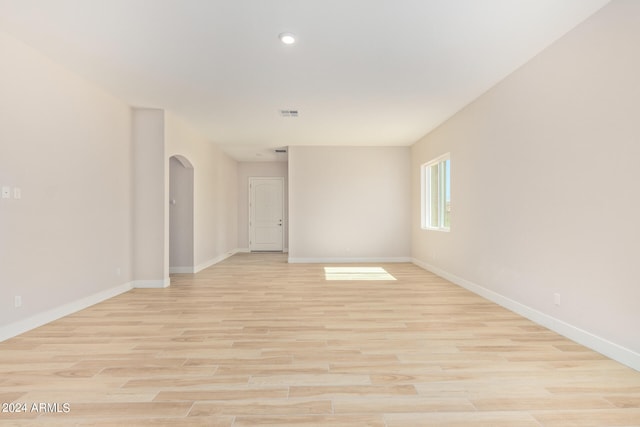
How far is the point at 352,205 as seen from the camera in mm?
7941

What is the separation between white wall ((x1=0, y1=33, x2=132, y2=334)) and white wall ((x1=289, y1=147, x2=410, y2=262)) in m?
3.90

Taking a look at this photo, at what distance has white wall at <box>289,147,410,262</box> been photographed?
310 inches

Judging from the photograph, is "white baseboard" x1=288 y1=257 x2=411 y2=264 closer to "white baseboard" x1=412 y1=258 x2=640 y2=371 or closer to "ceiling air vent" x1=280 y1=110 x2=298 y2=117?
"white baseboard" x1=412 y1=258 x2=640 y2=371

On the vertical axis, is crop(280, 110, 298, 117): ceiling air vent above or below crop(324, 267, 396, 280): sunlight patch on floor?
above

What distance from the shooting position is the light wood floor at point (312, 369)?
185 centimetres

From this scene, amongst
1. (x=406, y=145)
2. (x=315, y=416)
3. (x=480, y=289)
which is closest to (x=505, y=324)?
(x=480, y=289)

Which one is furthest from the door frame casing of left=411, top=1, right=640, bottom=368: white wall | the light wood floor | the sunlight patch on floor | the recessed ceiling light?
the recessed ceiling light

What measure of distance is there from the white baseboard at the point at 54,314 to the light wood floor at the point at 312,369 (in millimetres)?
113

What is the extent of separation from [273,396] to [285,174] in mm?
8778

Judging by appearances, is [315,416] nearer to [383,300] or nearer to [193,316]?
[193,316]

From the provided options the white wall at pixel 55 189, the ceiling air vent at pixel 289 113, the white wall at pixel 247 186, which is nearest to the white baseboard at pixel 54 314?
the white wall at pixel 55 189

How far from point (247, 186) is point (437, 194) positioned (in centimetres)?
587

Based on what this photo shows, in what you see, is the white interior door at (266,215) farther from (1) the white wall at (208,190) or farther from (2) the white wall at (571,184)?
(2) the white wall at (571,184)

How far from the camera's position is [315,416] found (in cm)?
182
